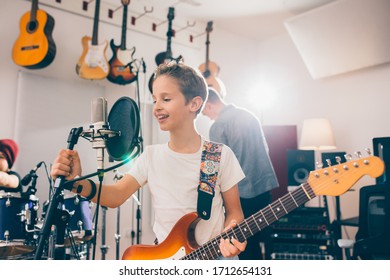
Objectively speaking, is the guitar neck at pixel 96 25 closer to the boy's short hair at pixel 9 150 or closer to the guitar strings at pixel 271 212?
the boy's short hair at pixel 9 150

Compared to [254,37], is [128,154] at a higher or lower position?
lower

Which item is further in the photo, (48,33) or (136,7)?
(48,33)

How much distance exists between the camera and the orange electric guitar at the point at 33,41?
2211 mm

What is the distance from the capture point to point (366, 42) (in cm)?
157

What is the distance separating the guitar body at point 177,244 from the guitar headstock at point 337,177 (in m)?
0.35

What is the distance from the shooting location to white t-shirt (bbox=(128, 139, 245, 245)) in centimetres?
108

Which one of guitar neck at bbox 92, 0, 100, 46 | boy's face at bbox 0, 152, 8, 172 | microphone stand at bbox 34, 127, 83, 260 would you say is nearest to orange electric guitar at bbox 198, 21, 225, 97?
guitar neck at bbox 92, 0, 100, 46

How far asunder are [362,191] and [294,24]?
3.43ft

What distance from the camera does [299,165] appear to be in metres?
2.47

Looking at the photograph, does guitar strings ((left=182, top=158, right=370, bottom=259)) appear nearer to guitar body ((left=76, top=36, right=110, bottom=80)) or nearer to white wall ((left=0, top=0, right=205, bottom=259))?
white wall ((left=0, top=0, right=205, bottom=259))

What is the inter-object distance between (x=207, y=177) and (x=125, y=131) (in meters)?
0.28
